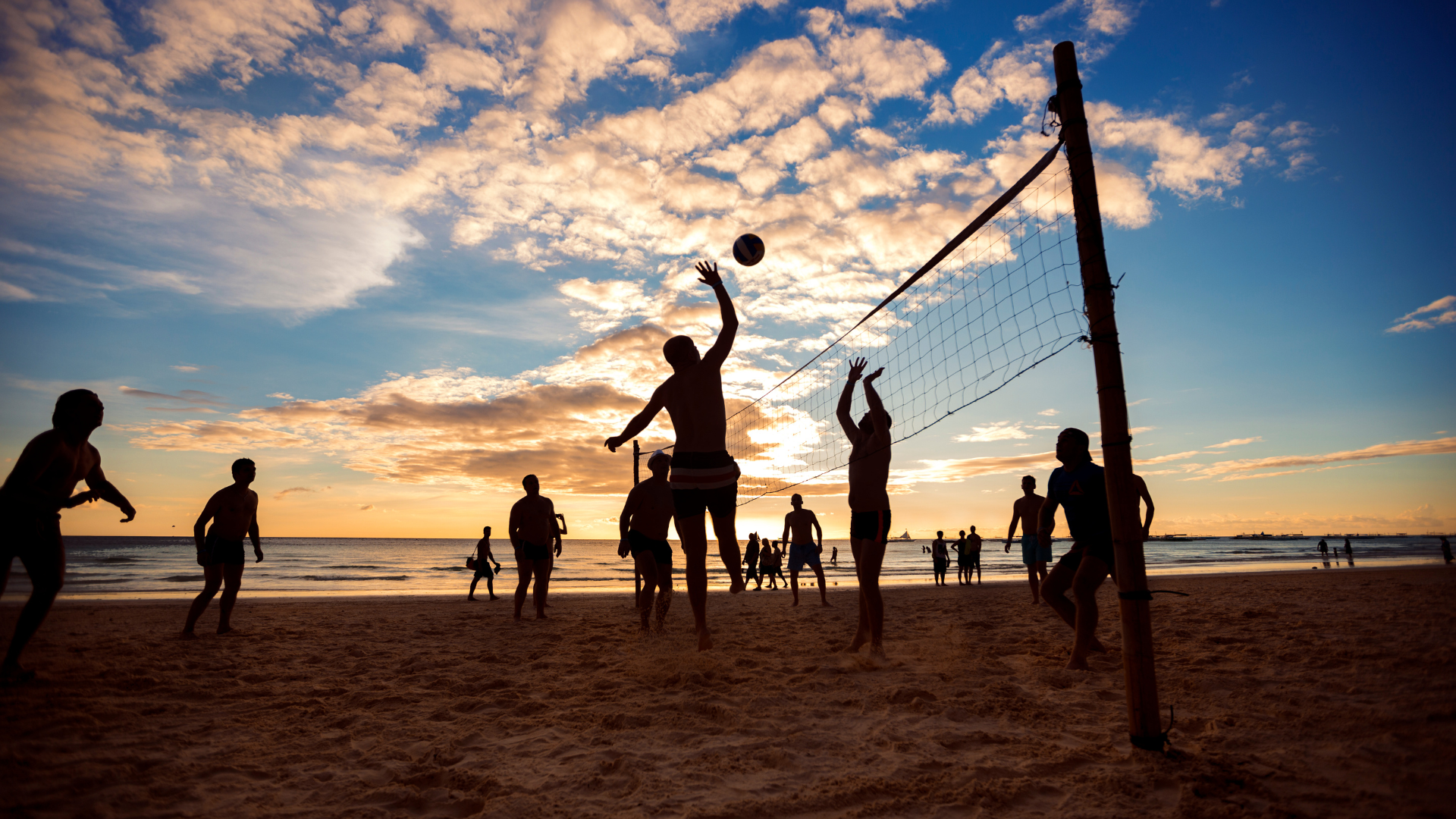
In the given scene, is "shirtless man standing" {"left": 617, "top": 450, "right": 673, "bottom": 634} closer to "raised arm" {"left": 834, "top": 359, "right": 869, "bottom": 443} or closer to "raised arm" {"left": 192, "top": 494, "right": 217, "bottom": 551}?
"raised arm" {"left": 834, "top": 359, "right": 869, "bottom": 443}

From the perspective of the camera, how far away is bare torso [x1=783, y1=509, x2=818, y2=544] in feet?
30.2

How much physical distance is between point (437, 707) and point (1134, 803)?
3054 millimetres

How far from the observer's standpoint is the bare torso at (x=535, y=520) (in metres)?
7.32

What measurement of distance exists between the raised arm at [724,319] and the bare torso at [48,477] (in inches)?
152

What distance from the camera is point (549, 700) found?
11.1ft

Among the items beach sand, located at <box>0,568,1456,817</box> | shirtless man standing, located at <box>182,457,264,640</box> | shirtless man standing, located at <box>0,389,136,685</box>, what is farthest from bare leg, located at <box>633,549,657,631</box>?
shirtless man standing, located at <box>0,389,136,685</box>

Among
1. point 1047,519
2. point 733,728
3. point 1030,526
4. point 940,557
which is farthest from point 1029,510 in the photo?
point 940,557

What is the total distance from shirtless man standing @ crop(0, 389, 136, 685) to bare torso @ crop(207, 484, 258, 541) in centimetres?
231

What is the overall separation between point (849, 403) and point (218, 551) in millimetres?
6009

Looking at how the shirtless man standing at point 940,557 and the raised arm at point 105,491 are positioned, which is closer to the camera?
the raised arm at point 105,491

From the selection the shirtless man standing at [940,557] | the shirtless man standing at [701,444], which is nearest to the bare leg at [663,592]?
the shirtless man standing at [701,444]

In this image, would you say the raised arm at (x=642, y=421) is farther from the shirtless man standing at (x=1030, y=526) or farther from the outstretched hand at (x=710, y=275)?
the shirtless man standing at (x=1030, y=526)

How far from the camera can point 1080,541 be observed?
168 inches

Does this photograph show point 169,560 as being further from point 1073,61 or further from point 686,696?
point 1073,61
